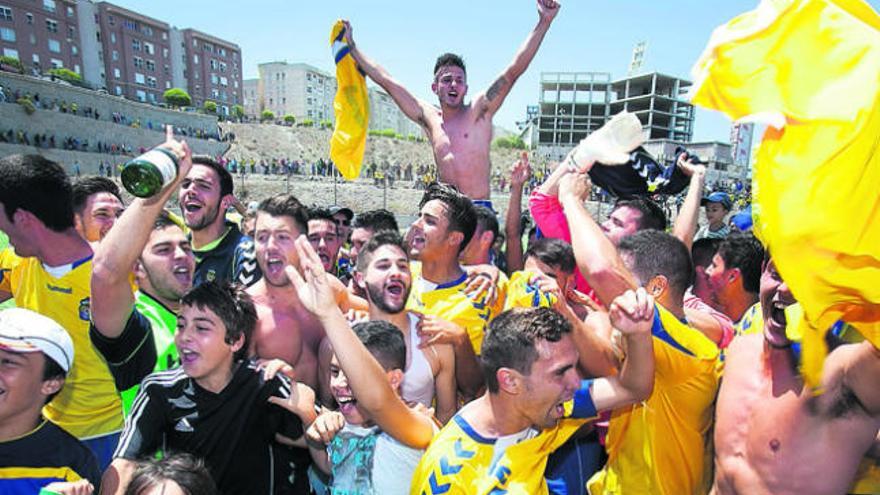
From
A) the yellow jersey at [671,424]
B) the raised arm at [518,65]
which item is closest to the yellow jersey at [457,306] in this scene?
the yellow jersey at [671,424]

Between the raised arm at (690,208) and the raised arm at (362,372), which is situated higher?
the raised arm at (690,208)

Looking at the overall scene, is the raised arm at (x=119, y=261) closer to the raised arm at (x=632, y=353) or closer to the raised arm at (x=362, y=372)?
the raised arm at (x=362, y=372)

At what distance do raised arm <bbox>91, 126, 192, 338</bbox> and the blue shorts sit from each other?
3.34 feet

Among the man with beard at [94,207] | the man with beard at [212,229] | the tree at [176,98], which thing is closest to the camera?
the man with beard at [212,229]

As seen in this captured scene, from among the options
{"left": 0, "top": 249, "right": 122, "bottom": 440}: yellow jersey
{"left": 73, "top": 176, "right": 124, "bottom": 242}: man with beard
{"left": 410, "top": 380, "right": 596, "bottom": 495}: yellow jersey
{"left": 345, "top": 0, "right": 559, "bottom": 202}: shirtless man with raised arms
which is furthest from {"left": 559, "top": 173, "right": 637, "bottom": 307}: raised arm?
{"left": 73, "top": 176, "right": 124, "bottom": 242}: man with beard

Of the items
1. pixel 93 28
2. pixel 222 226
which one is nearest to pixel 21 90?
pixel 93 28

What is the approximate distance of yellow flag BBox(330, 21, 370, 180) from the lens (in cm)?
481

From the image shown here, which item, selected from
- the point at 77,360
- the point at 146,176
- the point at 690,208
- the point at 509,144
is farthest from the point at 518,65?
the point at 509,144

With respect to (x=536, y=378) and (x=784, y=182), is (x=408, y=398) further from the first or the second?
(x=784, y=182)

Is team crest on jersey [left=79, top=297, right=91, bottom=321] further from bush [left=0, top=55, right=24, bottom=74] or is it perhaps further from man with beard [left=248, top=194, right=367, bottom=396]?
bush [left=0, top=55, right=24, bottom=74]

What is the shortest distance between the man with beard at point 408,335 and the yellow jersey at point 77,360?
1465 mm

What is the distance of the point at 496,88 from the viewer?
485 centimetres

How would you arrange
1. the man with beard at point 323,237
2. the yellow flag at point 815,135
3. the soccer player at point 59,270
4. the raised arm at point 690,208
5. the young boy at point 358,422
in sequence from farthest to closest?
the man with beard at point 323,237
the raised arm at point 690,208
the soccer player at point 59,270
the young boy at point 358,422
the yellow flag at point 815,135

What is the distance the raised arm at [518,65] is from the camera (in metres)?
4.58
